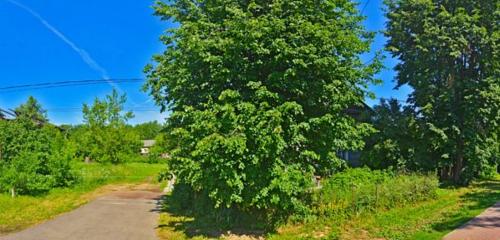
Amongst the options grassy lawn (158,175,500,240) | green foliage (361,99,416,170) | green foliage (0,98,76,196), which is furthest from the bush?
green foliage (0,98,76,196)

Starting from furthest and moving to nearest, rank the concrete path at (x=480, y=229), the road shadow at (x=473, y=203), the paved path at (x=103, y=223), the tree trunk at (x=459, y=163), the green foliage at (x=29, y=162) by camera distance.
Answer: the tree trunk at (x=459, y=163) → the green foliage at (x=29, y=162) → the paved path at (x=103, y=223) → the road shadow at (x=473, y=203) → the concrete path at (x=480, y=229)

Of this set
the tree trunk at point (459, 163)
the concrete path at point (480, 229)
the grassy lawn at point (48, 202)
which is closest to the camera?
the concrete path at point (480, 229)

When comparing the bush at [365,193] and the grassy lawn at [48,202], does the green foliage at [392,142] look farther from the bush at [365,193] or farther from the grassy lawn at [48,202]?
the grassy lawn at [48,202]

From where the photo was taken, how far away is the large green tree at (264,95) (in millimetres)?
10711

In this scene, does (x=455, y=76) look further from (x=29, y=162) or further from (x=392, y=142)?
(x=29, y=162)

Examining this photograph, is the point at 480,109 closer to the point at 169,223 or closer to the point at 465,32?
the point at 465,32

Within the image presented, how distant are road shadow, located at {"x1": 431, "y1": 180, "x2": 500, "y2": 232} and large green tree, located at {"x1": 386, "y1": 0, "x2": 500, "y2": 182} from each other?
108 cm

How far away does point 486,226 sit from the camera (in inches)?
431

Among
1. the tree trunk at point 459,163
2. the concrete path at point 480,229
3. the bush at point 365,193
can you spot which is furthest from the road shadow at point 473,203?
the bush at point 365,193

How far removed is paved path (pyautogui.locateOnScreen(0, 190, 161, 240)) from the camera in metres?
11.9

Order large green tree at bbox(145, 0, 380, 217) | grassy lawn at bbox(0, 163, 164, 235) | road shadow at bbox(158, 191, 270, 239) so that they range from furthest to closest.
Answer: grassy lawn at bbox(0, 163, 164, 235) → road shadow at bbox(158, 191, 270, 239) → large green tree at bbox(145, 0, 380, 217)

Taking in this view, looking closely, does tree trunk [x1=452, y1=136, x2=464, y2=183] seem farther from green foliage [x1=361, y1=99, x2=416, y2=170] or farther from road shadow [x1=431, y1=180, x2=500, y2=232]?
green foliage [x1=361, y1=99, x2=416, y2=170]

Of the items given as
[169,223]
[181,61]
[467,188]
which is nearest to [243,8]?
[181,61]

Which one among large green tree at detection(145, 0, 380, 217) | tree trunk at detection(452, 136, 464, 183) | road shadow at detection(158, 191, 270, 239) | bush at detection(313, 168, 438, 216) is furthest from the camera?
tree trunk at detection(452, 136, 464, 183)
